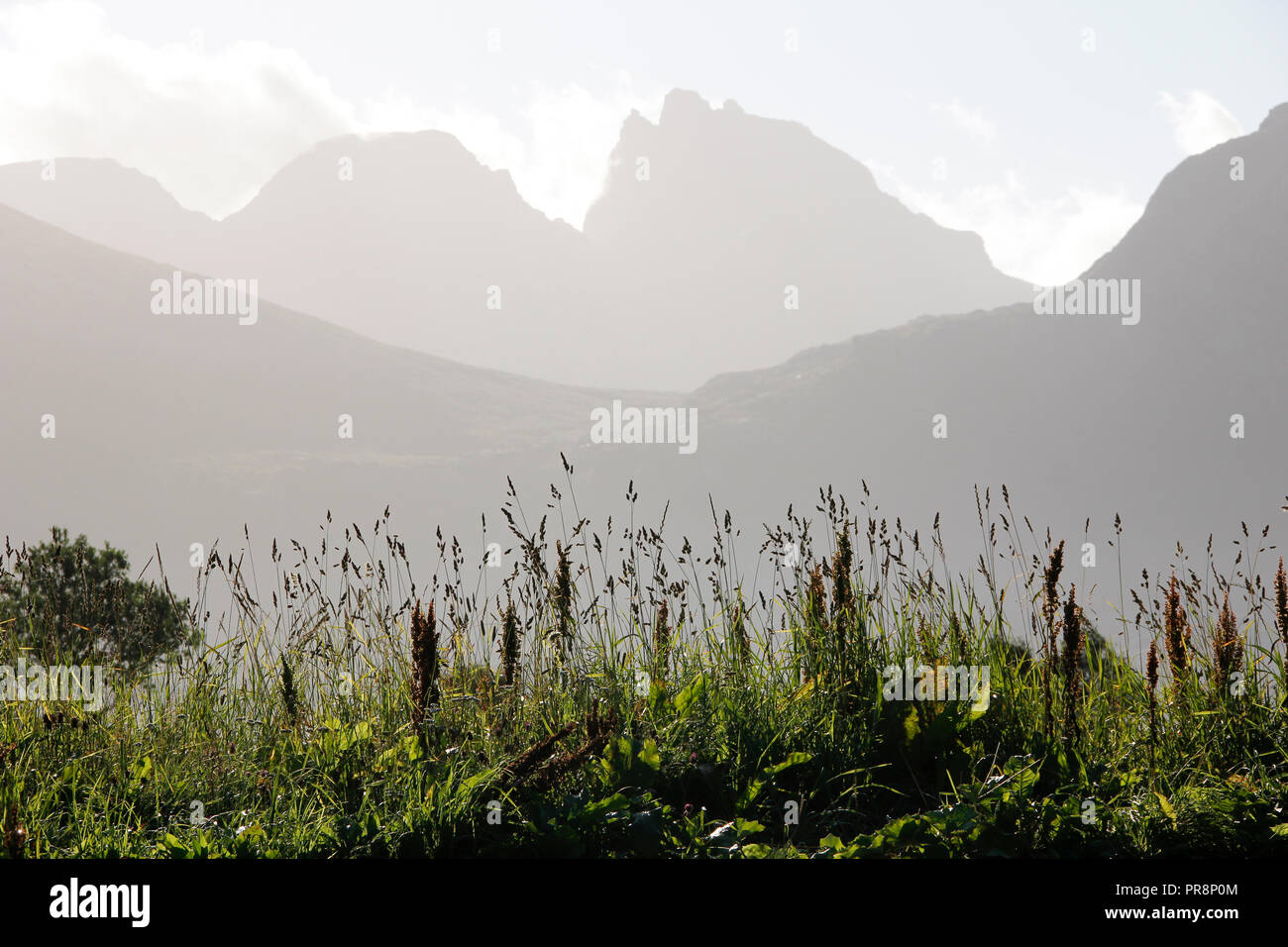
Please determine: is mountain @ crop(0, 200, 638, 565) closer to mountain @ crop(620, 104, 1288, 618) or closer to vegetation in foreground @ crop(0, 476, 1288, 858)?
mountain @ crop(620, 104, 1288, 618)

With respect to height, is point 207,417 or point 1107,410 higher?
point 207,417

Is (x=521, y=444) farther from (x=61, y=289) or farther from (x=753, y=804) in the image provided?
(x=753, y=804)

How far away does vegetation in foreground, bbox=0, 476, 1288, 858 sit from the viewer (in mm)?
2611

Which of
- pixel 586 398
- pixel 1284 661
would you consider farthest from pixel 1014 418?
pixel 1284 661

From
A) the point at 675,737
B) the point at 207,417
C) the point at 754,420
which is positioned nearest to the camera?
the point at 675,737

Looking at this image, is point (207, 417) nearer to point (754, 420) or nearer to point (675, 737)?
point (754, 420)

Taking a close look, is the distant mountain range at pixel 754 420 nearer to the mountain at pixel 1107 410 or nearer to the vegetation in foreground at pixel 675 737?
the mountain at pixel 1107 410

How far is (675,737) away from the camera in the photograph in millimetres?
3260

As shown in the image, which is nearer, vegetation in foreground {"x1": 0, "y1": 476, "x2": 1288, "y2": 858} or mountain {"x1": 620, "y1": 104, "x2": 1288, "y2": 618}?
vegetation in foreground {"x1": 0, "y1": 476, "x2": 1288, "y2": 858}

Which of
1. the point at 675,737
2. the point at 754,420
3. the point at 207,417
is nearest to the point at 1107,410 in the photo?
the point at 754,420

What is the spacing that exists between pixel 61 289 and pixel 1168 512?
5610 inches

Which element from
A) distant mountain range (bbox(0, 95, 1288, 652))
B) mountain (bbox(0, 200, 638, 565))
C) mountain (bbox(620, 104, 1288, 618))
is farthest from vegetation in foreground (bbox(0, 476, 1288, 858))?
mountain (bbox(620, 104, 1288, 618))
